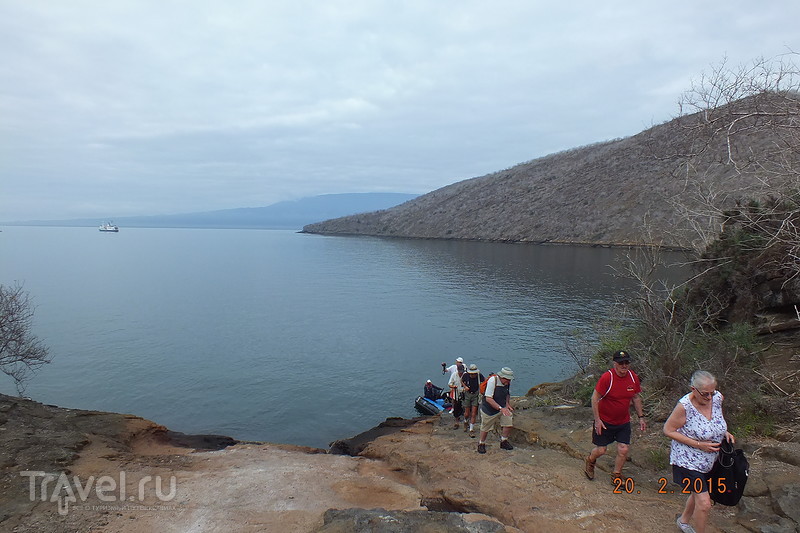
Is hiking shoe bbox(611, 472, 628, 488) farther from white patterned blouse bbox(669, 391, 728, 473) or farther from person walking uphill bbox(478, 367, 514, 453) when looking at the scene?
person walking uphill bbox(478, 367, 514, 453)

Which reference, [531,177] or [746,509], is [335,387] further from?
[531,177]

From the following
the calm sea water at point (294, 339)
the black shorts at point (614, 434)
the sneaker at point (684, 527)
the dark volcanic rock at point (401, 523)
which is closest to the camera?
the sneaker at point (684, 527)

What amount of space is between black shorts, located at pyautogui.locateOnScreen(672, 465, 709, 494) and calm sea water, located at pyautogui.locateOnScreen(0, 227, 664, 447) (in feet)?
41.1

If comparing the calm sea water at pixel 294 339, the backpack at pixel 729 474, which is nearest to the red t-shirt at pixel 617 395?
the backpack at pixel 729 474

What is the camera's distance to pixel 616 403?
234 inches

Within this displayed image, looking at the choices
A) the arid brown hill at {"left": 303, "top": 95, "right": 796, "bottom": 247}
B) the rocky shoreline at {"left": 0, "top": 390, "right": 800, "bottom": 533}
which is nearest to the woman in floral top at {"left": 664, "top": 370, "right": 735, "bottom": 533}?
the rocky shoreline at {"left": 0, "top": 390, "right": 800, "bottom": 533}

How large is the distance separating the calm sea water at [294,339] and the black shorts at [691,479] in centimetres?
1252

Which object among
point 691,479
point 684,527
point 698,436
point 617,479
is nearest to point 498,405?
A: point 617,479

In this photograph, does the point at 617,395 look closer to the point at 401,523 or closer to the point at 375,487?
the point at 401,523

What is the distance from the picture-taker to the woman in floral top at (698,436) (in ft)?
14.5

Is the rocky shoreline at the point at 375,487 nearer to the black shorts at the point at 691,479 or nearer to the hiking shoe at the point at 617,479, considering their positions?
the hiking shoe at the point at 617,479

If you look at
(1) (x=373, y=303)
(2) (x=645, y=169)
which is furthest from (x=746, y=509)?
(2) (x=645, y=169)

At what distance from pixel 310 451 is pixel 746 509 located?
31.8 ft

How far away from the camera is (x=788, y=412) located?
6.83m
